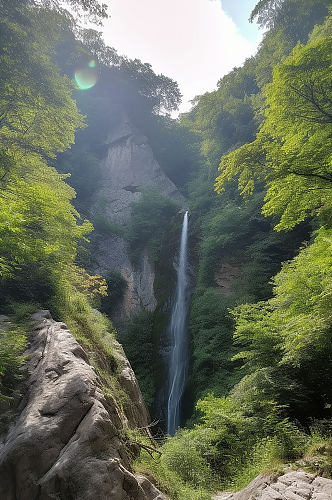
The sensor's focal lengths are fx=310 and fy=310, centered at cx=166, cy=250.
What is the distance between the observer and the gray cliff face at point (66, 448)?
3.48 meters

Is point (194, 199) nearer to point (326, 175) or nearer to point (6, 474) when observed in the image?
point (326, 175)

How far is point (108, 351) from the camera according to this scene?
29.4ft

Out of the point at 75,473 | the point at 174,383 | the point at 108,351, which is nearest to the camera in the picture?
the point at 75,473

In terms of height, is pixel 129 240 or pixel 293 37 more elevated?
pixel 293 37

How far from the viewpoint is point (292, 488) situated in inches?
156

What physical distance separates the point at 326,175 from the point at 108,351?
728cm

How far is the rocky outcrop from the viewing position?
374 centimetres

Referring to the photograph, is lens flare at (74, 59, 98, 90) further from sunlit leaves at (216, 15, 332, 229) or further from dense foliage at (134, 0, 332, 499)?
sunlit leaves at (216, 15, 332, 229)

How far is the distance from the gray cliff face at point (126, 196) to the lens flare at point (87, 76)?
6.16m

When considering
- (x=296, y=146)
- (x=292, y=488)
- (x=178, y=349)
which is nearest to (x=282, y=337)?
(x=292, y=488)

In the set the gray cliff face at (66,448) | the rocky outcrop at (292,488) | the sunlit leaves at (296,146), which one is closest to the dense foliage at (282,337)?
the sunlit leaves at (296,146)

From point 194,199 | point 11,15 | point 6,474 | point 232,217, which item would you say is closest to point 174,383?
point 232,217

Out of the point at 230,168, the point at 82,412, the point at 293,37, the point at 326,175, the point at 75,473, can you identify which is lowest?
the point at 75,473

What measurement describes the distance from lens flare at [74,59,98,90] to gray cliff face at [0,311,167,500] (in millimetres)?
41394
